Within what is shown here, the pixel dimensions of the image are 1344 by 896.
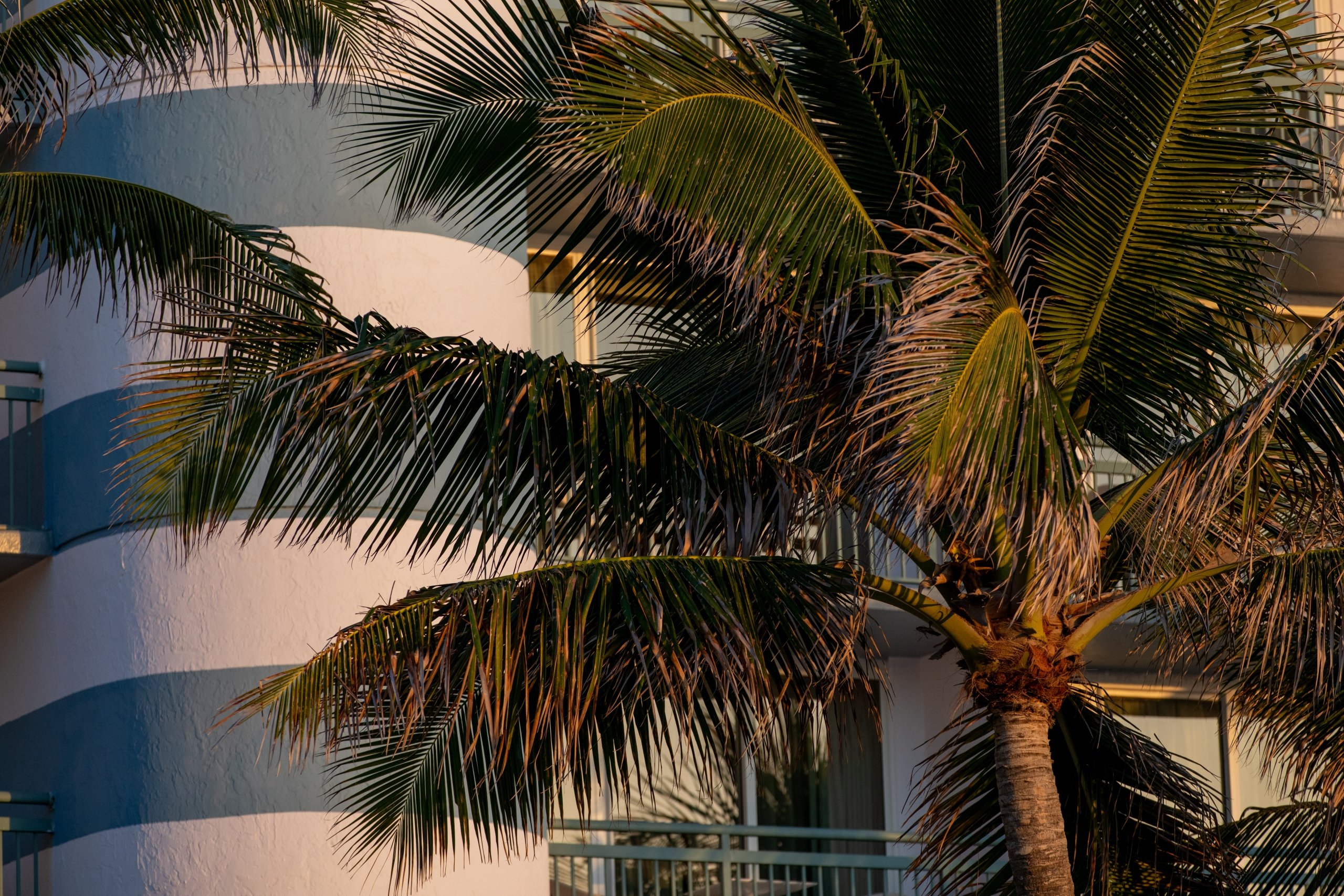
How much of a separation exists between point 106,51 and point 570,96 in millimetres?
2367

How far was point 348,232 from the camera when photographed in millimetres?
12742

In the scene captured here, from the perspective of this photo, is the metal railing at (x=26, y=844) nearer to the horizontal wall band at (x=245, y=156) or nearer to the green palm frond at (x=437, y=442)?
the horizontal wall band at (x=245, y=156)

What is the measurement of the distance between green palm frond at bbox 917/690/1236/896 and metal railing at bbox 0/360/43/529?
7387 mm

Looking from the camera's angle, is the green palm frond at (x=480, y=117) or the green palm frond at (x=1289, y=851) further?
the green palm frond at (x=1289, y=851)

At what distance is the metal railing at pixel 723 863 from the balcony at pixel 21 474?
4523 millimetres

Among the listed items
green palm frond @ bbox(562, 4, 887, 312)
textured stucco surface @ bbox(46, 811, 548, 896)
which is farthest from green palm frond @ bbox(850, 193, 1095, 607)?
textured stucco surface @ bbox(46, 811, 548, 896)

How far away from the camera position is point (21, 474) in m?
14.0

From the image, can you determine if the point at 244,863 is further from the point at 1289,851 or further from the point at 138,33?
the point at 1289,851

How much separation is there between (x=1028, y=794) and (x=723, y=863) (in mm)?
5181

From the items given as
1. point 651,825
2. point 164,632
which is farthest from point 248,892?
point 651,825

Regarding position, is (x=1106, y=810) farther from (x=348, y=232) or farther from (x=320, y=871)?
(x=348, y=232)

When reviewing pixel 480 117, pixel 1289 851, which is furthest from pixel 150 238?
pixel 1289 851

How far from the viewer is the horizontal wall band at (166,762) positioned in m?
11.8

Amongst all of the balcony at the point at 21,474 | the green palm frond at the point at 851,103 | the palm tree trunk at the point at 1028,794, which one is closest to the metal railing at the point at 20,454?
the balcony at the point at 21,474
